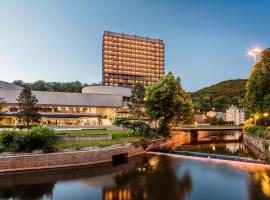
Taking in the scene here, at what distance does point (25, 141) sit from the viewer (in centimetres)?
3136

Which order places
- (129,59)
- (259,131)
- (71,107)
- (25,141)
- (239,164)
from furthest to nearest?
(129,59)
(71,107)
(259,131)
(239,164)
(25,141)

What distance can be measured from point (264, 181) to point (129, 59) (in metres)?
156

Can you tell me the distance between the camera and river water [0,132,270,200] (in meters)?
21.8

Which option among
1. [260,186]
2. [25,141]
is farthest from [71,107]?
[260,186]

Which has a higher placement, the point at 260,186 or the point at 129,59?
the point at 129,59

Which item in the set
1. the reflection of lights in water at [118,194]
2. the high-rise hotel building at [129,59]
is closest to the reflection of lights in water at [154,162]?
the reflection of lights in water at [118,194]

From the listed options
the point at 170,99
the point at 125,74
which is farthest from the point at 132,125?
the point at 125,74

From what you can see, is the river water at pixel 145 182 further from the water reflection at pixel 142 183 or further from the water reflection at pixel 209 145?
the water reflection at pixel 209 145

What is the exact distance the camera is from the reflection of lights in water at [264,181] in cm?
2163

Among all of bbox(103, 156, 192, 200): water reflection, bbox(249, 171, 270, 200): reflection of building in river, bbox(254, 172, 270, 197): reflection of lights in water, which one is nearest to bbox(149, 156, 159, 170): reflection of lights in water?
bbox(103, 156, 192, 200): water reflection

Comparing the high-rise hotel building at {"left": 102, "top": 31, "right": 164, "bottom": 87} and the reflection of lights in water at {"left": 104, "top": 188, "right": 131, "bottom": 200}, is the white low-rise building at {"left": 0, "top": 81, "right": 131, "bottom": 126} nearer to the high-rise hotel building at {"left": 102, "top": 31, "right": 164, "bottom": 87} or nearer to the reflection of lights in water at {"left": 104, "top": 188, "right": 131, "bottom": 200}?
the reflection of lights in water at {"left": 104, "top": 188, "right": 131, "bottom": 200}

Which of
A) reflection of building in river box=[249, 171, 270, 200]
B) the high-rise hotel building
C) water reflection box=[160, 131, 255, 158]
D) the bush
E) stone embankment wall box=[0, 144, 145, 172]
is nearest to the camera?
reflection of building in river box=[249, 171, 270, 200]

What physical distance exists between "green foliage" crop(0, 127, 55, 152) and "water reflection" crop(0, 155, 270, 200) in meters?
3.85

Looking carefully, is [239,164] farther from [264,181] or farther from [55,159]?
[55,159]
